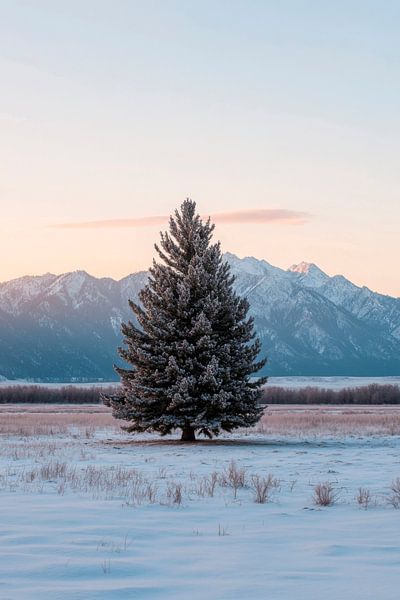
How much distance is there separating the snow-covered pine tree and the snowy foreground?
31.5ft

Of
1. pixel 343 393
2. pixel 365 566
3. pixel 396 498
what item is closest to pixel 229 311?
pixel 396 498

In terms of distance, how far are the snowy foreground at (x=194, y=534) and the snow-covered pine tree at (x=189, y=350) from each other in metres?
9.60

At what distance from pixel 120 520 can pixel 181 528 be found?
1.08m

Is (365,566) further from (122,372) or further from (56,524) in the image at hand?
(122,372)

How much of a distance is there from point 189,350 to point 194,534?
2111cm

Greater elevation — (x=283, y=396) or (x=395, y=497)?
(x=395, y=497)

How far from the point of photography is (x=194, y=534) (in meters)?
11.2

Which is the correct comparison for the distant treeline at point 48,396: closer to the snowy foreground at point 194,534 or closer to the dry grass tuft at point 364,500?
the snowy foreground at point 194,534

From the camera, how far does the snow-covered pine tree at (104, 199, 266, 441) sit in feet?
105

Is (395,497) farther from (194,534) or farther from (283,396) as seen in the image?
(283,396)

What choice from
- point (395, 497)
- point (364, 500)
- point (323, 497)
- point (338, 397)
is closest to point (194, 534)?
point (323, 497)

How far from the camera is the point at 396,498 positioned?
14523 mm

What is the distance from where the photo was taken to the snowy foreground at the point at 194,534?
8.05 metres

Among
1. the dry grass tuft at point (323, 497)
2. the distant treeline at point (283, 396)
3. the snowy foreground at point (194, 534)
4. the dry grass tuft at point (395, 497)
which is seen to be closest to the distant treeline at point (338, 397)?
the distant treeline at point (283, 396)
